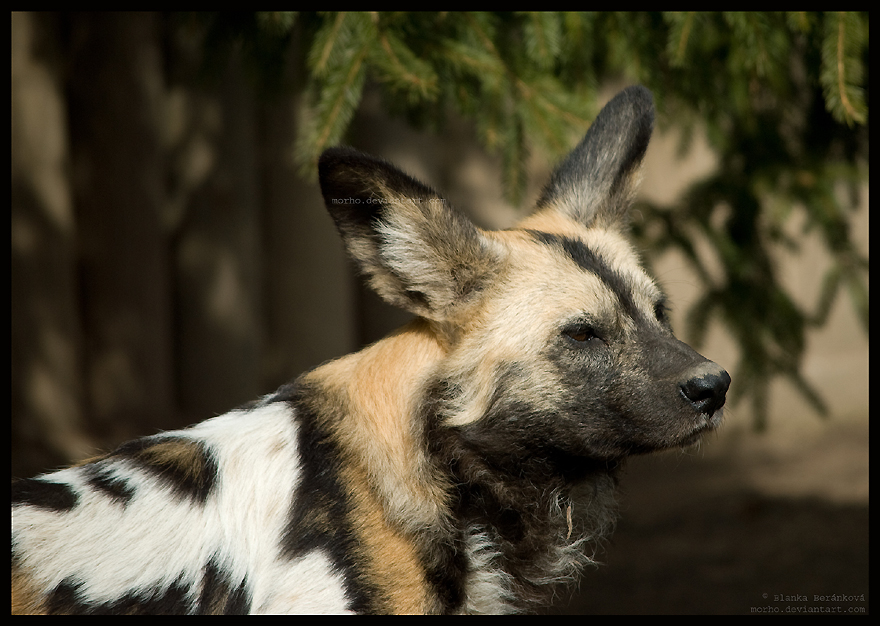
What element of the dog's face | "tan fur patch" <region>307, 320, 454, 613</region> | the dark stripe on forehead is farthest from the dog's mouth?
"tan fur patch" <region>307, 320, 454, 613</region>

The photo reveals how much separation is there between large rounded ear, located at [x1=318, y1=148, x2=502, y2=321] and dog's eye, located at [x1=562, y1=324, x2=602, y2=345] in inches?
13.9

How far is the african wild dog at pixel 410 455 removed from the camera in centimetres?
263

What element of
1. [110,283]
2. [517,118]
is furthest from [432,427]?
[110,283]

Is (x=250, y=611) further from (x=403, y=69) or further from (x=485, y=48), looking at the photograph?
(x=485, y=48)

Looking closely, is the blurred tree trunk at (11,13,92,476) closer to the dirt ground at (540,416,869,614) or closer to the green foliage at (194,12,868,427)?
the green foliage at (194,12,868,427)

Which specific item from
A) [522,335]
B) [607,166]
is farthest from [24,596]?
[607,166]

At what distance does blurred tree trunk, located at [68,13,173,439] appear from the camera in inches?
244

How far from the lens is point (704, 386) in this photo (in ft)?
9.27

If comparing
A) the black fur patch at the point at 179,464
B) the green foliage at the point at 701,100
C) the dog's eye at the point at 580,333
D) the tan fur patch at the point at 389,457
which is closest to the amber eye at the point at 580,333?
the dog's eye at the point at 580,333

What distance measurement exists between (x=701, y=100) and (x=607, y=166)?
1.30 meters

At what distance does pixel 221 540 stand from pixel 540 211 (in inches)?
75.8

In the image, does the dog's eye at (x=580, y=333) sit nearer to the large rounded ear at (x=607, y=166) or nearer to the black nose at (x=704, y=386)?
the black nose at (x=704, y=386)

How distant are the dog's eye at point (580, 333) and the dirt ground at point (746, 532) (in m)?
2.02

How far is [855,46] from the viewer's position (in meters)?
3.56
